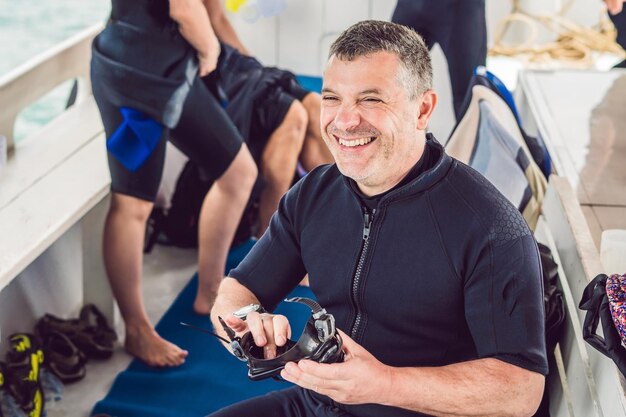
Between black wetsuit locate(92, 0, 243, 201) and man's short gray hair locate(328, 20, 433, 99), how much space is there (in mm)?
1089

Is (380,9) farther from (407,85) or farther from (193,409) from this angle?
(407,85)

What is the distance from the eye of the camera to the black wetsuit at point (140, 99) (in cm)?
245

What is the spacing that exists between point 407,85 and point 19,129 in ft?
10.5

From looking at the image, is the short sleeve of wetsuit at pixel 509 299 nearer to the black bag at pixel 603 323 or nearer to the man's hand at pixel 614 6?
the black bag at pixel 603 323

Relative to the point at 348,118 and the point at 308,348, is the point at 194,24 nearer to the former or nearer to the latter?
the point at 348,118

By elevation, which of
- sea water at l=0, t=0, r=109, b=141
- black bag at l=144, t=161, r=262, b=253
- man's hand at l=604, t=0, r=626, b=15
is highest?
man's hand at l=604, t=0, r=626, b=15

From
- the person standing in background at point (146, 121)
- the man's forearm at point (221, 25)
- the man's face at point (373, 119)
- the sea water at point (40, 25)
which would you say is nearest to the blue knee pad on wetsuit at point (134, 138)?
the person standing in background at point (146, 121)

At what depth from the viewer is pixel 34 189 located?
2.53 metres

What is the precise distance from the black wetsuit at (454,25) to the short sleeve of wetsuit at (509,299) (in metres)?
1.71

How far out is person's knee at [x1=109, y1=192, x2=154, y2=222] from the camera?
260cm

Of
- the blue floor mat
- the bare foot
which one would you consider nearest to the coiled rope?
the blue floor mat

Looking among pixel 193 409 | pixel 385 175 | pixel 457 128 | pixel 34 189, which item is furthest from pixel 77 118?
pixel 385 175

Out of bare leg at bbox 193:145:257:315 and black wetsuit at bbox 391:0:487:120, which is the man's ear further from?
black wetsuit at bbox 391:0:487:120

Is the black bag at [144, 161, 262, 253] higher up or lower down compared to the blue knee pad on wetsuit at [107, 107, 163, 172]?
lower down
